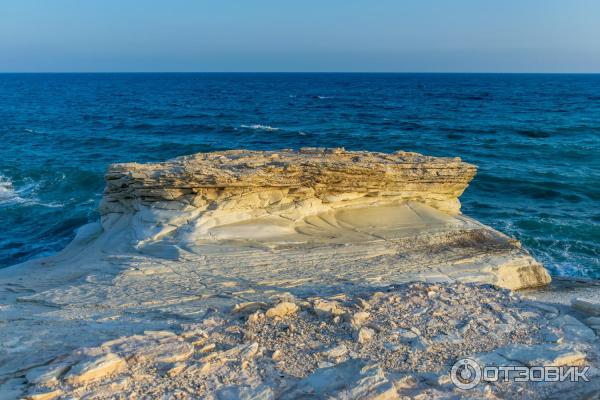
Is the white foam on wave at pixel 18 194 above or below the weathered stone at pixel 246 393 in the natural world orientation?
below

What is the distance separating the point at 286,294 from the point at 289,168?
4.51 meters

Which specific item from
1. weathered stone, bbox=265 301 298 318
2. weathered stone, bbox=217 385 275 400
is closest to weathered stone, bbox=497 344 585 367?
weathered stone, bbox=265 301 298 318

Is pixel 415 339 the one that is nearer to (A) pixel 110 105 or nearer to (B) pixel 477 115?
(B) pixel 477 115

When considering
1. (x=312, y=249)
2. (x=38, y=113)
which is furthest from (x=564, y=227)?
(x=38, y=113)

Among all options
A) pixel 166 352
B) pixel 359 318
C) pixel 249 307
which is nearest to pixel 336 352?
pixel 359 318

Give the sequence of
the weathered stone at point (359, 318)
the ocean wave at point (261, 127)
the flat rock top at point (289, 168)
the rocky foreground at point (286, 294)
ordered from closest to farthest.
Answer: the rocky foreground at point (286, 294), the weathered stone at point (359, 318), the flat rock top at point (289, 168), the ocean wave at point (261, 127)

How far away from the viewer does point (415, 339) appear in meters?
6.28

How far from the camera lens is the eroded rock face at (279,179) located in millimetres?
11562

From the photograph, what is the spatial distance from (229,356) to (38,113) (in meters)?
50.6

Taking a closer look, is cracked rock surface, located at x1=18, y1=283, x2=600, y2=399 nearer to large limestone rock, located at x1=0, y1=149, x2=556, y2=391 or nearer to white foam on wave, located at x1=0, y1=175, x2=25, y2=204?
large limestone rock, located at x1=0, y1=149, x2=556, y2=391

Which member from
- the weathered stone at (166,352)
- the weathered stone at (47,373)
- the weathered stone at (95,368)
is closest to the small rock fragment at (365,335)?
the weathered stone at (166,352)

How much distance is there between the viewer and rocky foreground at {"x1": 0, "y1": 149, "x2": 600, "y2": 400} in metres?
5.39

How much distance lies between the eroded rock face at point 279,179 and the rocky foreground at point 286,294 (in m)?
0.04

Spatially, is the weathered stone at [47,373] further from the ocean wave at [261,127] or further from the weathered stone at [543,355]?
the ocean wave at [261,127]
